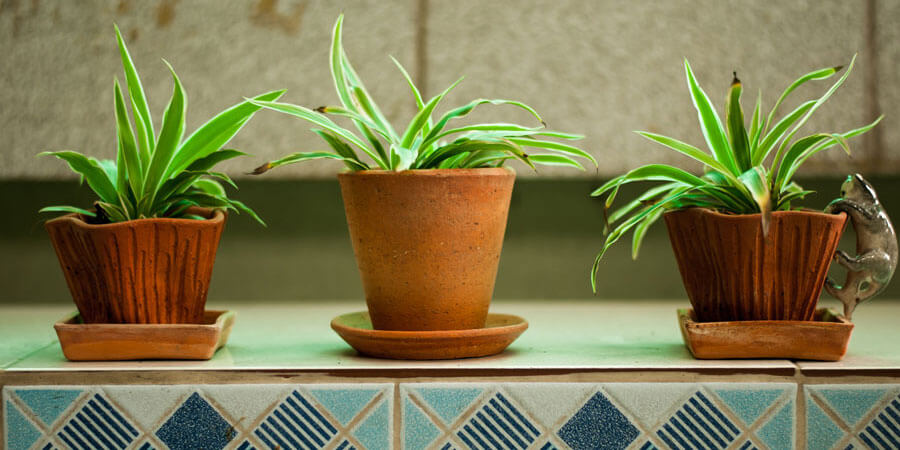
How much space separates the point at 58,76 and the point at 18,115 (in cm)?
9

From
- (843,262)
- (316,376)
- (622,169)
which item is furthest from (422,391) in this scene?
(622,169)

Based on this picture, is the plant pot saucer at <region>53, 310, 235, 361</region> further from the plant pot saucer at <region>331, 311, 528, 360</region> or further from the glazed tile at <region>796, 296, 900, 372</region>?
the glazed tile at <region>796, 296, 900, 372</region>

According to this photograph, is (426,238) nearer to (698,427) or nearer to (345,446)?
(345,446)

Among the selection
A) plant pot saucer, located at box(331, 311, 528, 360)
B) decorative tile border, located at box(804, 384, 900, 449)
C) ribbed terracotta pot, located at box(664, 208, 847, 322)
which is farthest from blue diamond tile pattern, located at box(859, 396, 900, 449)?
plant pot saucer, located at box(331, 311, 528, 360)

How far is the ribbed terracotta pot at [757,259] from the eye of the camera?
0.82 metres

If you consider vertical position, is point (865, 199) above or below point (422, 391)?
above

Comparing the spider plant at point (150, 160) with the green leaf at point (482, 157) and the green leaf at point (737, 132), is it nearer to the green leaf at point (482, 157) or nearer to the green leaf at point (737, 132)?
the green leaf at point (482, 157)

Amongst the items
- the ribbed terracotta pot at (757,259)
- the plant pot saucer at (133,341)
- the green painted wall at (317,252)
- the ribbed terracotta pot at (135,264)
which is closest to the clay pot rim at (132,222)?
the ribbed terracotta pot at (135,264)

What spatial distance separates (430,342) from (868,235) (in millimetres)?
493

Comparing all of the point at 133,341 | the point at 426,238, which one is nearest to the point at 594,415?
the point at 426,238

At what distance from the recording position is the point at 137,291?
0.85 m

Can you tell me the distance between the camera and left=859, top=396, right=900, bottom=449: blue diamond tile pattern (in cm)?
78

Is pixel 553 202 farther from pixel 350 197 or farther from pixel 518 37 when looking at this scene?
pixel 350 197

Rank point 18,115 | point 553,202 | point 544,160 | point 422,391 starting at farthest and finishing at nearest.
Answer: point 553,202 < point 18,115 < point 544,160 < point 422,391
